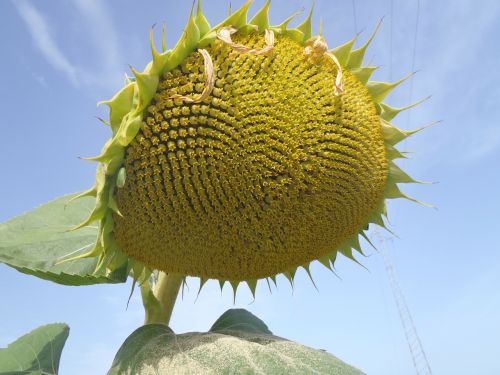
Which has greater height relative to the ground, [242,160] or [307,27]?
[307,27]

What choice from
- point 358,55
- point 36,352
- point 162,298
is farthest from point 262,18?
point 36,352

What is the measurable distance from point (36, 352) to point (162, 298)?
87 cm

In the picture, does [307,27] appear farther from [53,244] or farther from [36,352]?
[36,352]

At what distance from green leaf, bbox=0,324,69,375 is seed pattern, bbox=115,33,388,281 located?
1.12 m

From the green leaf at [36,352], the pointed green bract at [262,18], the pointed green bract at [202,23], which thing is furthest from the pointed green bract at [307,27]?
the green leaf at [36,352]

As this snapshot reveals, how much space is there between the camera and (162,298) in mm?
3734

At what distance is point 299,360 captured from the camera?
9.39 ft

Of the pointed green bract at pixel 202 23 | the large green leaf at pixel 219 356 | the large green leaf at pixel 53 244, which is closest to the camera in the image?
the large green leaf at pixel 219 356

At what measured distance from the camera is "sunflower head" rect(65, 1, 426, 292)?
2.80 meters

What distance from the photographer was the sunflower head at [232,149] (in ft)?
9.19

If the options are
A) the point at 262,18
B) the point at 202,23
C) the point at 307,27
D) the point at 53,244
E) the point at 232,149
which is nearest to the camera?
the point at 232,149

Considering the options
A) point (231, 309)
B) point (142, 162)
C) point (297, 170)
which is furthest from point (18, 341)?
point (297, 170)

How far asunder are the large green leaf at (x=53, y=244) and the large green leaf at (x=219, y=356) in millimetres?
471

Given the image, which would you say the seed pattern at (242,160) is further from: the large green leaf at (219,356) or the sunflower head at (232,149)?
the large green leaf at (219,356)
